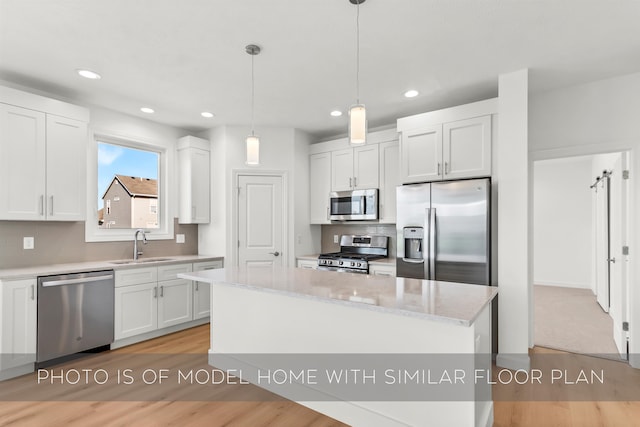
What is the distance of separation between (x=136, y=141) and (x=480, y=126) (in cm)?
394

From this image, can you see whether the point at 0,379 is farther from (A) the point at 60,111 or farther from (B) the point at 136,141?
(B) the point at 136,141

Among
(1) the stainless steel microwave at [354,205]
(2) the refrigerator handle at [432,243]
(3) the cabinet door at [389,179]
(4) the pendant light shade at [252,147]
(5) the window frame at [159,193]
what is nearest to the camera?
(4) the pendant light shade at [252,147]

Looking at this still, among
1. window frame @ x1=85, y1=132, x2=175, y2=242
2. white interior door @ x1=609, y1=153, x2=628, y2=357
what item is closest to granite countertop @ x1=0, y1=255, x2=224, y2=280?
window frame @ x1=85, y1=132, x2=175, y2=242

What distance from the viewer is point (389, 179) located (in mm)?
4285

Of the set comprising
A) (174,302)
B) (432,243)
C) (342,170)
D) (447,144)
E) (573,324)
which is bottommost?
(573,324)

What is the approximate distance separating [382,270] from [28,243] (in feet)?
11.9

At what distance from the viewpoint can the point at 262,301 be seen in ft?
8.66

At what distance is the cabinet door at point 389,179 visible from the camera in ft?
13.9

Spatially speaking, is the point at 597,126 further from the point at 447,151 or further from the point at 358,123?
the point at 358,123

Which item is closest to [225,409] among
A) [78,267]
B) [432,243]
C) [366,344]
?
[366,344]

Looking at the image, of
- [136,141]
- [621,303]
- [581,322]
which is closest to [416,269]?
[621,303]

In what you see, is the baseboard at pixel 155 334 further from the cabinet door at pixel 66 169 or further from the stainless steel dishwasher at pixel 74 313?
the cabinet door at pixel 66 169

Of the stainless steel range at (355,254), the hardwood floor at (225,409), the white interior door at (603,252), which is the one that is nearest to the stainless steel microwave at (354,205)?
the stainless steel range at (355,254)

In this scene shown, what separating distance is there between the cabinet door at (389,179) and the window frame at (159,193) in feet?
9.18
